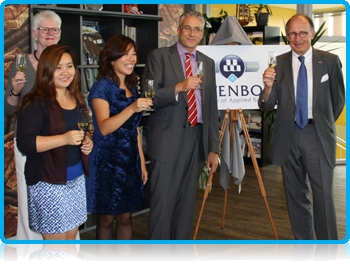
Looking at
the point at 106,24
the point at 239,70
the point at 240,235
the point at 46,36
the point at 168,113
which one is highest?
the point at 106,24

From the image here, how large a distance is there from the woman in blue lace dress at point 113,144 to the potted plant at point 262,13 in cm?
437

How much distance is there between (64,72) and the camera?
A: 182 centimetres

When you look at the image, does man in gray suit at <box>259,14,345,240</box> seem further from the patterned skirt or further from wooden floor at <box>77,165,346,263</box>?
the patterned skirt

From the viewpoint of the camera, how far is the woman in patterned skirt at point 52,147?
169 centimetres

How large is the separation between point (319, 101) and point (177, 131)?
3.37 ft

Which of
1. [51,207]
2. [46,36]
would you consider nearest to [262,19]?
[46,36]

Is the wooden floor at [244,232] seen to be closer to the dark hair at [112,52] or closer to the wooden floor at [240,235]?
the wooden floor at [240,235]

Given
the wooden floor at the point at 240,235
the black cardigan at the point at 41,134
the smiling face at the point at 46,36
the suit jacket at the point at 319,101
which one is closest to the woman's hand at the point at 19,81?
the smiling face at the point at 46,36

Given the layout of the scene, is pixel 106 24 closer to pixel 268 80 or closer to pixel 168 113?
pixel 168 113

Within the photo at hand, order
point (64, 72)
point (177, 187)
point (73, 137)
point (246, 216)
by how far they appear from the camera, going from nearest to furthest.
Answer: point (73, 137) → point (64, 72) → point (177, 187) → point (246, 216)

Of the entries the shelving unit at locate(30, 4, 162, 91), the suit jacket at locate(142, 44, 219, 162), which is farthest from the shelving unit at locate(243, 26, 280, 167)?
the suit jacket at locate(142, 44, 219, 162)

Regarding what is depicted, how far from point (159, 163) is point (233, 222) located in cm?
159

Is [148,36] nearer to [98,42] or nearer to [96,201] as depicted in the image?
[98,42]

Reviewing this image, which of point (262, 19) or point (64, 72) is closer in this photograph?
point (64, 72)
